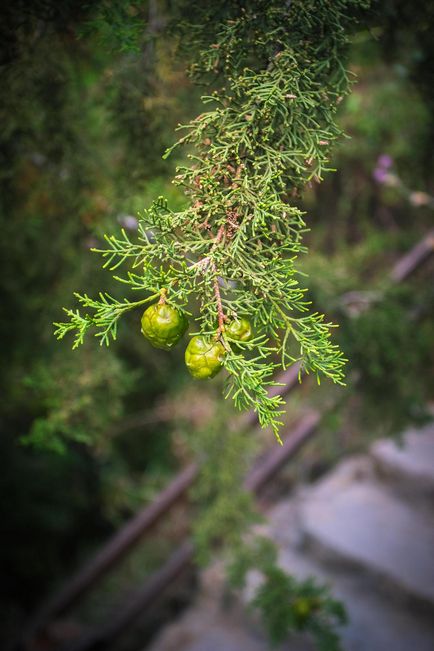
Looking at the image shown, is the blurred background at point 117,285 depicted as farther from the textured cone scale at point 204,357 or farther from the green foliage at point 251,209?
the textured cone scale at point 204,357

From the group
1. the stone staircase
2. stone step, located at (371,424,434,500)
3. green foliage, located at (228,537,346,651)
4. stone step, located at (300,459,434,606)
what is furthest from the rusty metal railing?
green foliage, located at (228,537,346,651)

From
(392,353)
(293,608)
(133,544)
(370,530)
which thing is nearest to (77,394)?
(293,608)

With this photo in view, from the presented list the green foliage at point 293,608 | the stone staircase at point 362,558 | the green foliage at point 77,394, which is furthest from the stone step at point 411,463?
the green foliage at point 77,394

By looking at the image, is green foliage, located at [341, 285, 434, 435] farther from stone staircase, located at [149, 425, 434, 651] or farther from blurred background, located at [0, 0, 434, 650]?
stone staircase, located at [149, 425, 434, 651]

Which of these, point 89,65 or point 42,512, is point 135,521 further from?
point 89,65

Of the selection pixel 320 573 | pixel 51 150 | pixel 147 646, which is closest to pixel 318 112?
pixel 51 150
